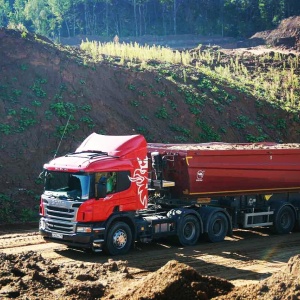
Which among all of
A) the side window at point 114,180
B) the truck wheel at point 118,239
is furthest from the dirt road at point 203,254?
the side window at point 114,180

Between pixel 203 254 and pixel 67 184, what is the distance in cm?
431

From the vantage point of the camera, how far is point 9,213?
22688 millimetres

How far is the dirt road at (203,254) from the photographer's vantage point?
15170mm

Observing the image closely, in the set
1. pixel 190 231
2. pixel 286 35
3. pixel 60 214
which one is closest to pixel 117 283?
pixel 60 214

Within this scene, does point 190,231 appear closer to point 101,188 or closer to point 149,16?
point 101,188

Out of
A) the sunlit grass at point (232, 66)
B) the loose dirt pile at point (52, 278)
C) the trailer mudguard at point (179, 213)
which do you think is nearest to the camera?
the loose dirt pile at point (52, 278)

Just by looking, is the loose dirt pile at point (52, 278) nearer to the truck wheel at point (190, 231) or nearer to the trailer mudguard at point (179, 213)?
the trailer mudguard at point (179, 213)

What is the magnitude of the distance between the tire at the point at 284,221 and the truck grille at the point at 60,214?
8.26 metres

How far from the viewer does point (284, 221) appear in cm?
2186

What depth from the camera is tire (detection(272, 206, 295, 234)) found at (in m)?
21.4

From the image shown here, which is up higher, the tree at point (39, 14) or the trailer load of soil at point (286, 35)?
the tree at point (39, 14)

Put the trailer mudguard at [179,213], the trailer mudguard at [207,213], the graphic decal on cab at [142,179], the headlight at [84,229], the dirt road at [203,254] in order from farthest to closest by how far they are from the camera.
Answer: the trailer mudguard at [207,213] → the trailer mudguard at [179,213] → the graphic decal on cab at [142,179] → the headlight at [84,229] → the dirt road at [203,254]

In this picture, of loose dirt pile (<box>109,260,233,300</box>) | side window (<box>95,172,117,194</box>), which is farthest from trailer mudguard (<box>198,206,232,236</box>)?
loose dirt pile (<box>109,260,233,300</box>)

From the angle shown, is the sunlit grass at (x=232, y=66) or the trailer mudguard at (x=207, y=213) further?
the sunlit grass at (x=232, y=66)
